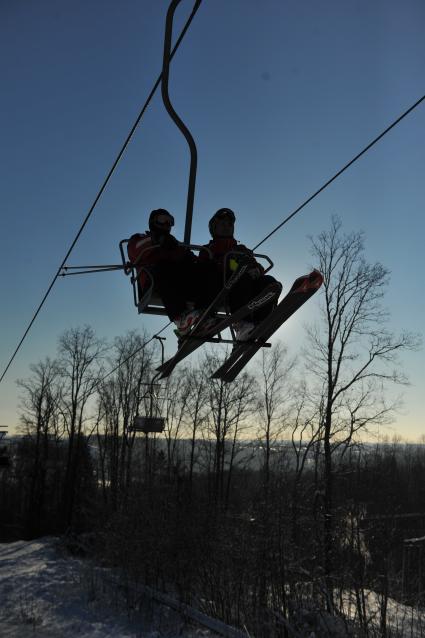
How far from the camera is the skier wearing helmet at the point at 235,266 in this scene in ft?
13.6

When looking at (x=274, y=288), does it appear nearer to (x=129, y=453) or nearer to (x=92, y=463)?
(x=129, y=453)

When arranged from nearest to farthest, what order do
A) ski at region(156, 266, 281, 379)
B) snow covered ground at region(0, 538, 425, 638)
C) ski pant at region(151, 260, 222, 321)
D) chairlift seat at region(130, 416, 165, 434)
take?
ski at region(156, 266, 281, 379), ski pant at region(151, 260, 222, 321), snow covered ground at region(0, 538, 425, 638), chairlift seat at region(130, 416, 165, 434)

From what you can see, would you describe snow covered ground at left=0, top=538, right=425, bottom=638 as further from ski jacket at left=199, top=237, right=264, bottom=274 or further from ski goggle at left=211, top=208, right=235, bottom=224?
ski goggle at left=211, top=208, right=235, bottom=224

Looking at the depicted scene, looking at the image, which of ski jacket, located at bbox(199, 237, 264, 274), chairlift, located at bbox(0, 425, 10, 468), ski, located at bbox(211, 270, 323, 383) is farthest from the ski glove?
chairlift, located at bbox(0, 425, 10, 468)

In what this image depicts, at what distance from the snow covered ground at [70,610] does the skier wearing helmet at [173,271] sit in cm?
953

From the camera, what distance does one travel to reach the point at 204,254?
4.36 metres

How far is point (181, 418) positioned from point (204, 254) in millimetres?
29048

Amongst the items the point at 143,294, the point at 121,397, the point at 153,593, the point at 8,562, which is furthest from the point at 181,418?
the point at 143,294

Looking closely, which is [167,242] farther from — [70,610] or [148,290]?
[70,610]

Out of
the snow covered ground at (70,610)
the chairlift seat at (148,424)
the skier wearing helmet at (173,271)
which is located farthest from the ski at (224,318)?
the chairlift seat at (148,424)

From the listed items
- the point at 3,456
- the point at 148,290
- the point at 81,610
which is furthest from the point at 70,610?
the point at 148,290

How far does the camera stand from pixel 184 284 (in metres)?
4.33

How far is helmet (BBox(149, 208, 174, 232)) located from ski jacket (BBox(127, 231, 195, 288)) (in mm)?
117

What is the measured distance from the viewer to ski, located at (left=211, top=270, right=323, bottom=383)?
376 cm
